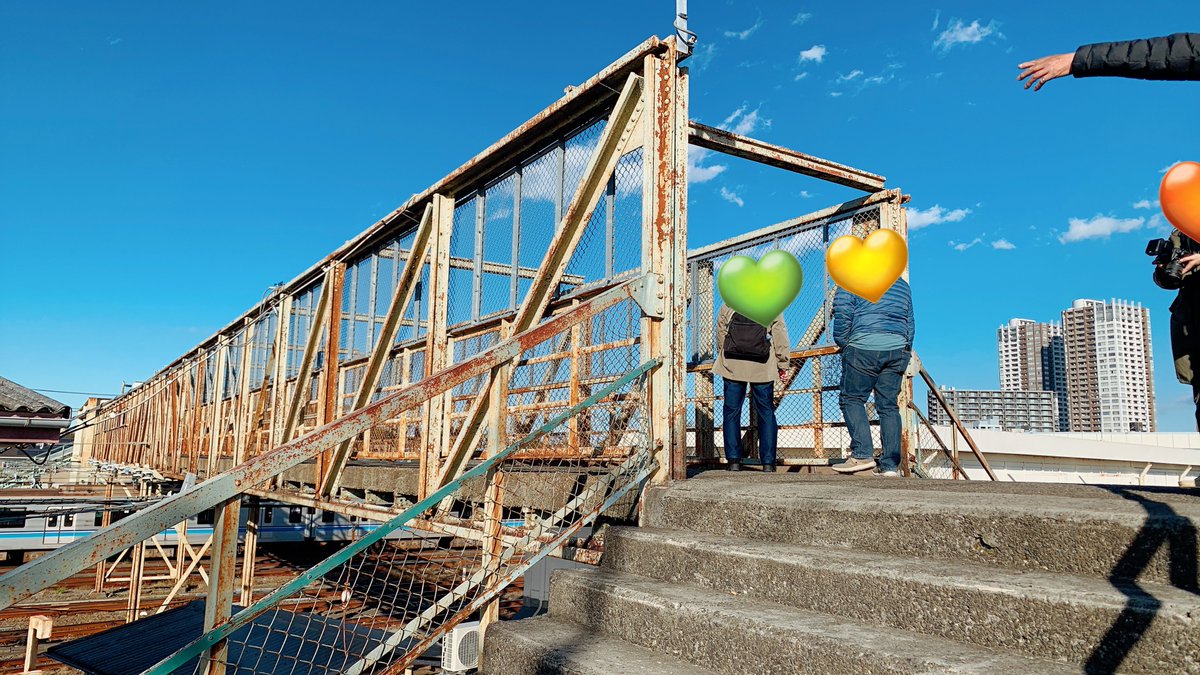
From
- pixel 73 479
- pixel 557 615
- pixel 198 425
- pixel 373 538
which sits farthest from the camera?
pixel 73 479

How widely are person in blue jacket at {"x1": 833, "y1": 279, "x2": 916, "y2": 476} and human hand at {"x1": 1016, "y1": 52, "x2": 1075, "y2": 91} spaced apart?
2.69 m

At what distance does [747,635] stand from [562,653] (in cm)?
69

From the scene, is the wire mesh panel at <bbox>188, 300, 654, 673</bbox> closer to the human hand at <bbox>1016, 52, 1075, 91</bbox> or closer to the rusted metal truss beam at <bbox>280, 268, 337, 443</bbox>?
the human hand at <bbox>1016, 52, 1075, 91</bbox>

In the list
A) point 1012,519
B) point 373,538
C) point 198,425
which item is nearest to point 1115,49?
point 1012,519

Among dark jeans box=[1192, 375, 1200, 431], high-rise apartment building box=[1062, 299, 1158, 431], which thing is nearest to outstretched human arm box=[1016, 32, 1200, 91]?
dark jeans box=[1192, 375, 1200, 431]

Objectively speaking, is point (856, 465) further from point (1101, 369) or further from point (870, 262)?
point (1101, 369)

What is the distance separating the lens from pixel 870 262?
5.07m

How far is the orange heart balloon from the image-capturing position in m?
2.84

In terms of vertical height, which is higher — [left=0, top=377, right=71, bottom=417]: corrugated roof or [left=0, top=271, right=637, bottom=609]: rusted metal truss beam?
[left=0, top=377, right=71, bottom=417]: corrugated roof

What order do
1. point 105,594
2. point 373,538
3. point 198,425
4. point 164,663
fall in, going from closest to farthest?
point 164,663
point 373,538
point 198,425
point 105,594

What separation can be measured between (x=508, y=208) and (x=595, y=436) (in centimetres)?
197

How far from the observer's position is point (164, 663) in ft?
7.29

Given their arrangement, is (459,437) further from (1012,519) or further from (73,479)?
(73,479)

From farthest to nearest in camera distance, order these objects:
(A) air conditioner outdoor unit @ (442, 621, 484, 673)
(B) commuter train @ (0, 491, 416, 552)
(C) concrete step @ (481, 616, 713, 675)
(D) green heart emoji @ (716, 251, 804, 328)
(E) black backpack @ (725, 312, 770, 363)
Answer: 1. (B) commuter train @ (0, 491, 416, 552)
2. (E) black backpack @ (725, 312, 770, 363)
3. (D) green heart emoji @ (716, 251, 804, 328)
4. (A) air conditioner outdoor unit @ (442, 621, 484, 673)
5. (C) concrete step @ (481, 616, 713, 675)
